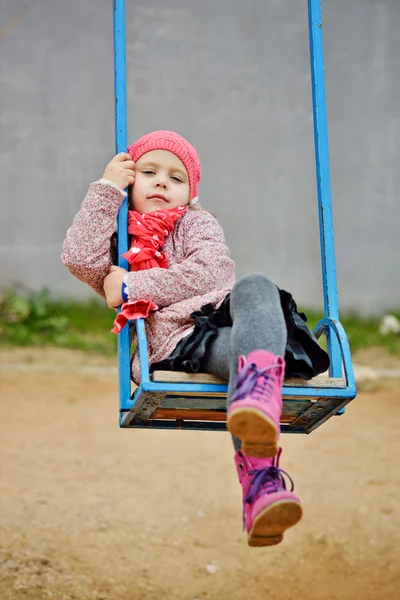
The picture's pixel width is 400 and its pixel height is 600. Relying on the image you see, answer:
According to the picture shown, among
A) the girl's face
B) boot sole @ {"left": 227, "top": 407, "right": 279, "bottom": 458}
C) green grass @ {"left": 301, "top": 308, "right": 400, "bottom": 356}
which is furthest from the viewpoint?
green grass @ {"left": 301, "top": 308, "right": 400, "bottom": 356}

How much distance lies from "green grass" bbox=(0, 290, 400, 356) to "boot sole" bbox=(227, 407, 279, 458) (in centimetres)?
464

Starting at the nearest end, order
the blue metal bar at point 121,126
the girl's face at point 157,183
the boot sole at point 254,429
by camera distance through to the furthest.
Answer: the boot sole at point 254,429 < the blue metal bar at point 121,126 < the girl's face at point 157,183

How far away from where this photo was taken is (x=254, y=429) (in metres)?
1.90

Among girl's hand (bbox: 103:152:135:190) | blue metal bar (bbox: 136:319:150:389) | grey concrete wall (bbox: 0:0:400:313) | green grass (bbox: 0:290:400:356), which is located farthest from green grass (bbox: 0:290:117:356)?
blue metal bar (bbox: 136:319:150:389)

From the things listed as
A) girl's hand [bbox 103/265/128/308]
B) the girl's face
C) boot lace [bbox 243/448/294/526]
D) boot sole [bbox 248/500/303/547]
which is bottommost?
boot sole [bbox 248/500/303/547]

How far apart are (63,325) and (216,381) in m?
4.70

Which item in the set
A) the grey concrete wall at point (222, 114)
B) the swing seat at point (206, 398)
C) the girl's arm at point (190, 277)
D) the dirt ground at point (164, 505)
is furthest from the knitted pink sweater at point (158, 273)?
the grey concrete wall at point (222, 114)

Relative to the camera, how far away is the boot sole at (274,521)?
2.01 metres

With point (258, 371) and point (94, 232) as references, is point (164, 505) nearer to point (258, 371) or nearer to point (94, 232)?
point (94, 232)

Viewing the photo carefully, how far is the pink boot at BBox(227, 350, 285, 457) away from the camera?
1883 mm

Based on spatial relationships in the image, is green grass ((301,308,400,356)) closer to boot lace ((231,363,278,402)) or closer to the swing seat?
the swing seat

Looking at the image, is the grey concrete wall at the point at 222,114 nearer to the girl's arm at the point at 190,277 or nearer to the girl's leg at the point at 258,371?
the girl's arm at the point at 190,277

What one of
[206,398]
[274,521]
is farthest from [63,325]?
[274,521]

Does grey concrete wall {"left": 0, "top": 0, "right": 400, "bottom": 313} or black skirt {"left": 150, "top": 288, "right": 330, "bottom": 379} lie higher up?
grey concrete wall {"left": 0, "top": 0, "right": 400, "bottom": 313}
